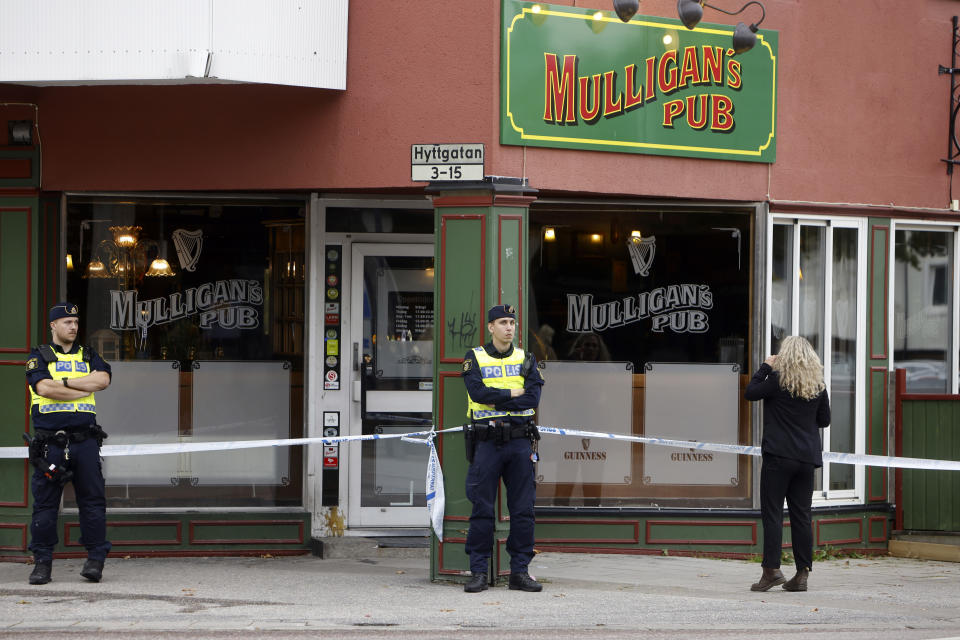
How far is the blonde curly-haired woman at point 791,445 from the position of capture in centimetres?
898

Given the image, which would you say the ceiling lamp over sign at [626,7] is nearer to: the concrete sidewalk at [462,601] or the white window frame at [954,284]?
the white window frame at [954,284]

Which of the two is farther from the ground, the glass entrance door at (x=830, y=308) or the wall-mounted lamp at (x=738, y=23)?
the wall-mounted lamp at (x=738, y=23)

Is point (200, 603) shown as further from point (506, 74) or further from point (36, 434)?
point (506, 74)

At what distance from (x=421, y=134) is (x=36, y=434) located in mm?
3622

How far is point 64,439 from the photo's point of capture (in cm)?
889

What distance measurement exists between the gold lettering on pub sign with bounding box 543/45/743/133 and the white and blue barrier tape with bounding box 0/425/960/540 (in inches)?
101

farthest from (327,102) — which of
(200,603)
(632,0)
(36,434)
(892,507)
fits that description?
(892,507)

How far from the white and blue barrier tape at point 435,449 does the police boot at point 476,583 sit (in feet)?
1.49

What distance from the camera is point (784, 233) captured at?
10.8 m

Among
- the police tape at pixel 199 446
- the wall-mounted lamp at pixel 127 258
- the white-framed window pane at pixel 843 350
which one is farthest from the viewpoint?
the white-framed window pane at pixel 843 350

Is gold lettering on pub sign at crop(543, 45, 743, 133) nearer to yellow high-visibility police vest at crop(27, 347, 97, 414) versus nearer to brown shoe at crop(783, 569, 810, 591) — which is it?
brown shoe at crop(783, 569, 810, 591)

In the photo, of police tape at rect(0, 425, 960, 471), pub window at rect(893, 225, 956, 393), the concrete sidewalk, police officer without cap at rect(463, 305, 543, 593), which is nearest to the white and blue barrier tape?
police tape at rect(0, 425, 960, 471)

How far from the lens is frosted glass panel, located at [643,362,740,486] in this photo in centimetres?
1077

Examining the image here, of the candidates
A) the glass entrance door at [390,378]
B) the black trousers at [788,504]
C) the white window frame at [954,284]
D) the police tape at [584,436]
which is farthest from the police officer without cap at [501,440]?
the white window frame at [954,284]
